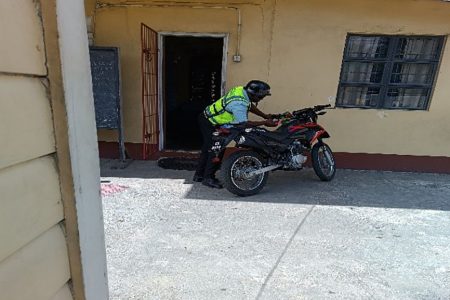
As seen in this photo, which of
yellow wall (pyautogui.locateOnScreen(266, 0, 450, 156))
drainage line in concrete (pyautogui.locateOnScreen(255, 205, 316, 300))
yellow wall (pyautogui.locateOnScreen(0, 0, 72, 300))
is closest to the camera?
yellow wall (pyautogui.locateOnScreen(0, 0, 72, 300))

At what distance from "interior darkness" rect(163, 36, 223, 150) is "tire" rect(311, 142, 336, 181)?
4.01 meters

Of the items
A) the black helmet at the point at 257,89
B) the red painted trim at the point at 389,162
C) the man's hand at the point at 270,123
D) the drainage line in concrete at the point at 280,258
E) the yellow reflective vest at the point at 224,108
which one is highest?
the black helmet at the point at 257,89

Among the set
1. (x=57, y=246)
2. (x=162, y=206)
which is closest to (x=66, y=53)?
(x=57, y=246)

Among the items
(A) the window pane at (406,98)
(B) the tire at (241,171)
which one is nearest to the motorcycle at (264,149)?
(B) the tire at (241,171)

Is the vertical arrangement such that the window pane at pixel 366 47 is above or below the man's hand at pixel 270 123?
above

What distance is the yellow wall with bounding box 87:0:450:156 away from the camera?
16.5 ft

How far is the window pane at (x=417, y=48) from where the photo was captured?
5199 millimetres

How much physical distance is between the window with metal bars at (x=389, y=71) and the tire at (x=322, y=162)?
41.4 inches

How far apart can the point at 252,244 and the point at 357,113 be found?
3.53 m

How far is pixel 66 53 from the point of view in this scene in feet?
3.22

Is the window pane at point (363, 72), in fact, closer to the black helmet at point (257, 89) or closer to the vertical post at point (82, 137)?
the black helmet at point (257, 89)

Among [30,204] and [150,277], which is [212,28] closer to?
[150,277]

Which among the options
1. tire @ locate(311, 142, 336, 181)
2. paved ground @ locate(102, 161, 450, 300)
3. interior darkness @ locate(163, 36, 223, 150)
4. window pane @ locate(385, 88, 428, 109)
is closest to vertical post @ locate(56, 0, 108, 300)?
paved ground @ locate(102, 161, 450, 300)

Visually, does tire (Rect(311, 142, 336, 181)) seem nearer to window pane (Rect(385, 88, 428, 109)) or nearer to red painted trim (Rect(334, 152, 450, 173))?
red painted trim (Rect(334, 152, 450, 173))
